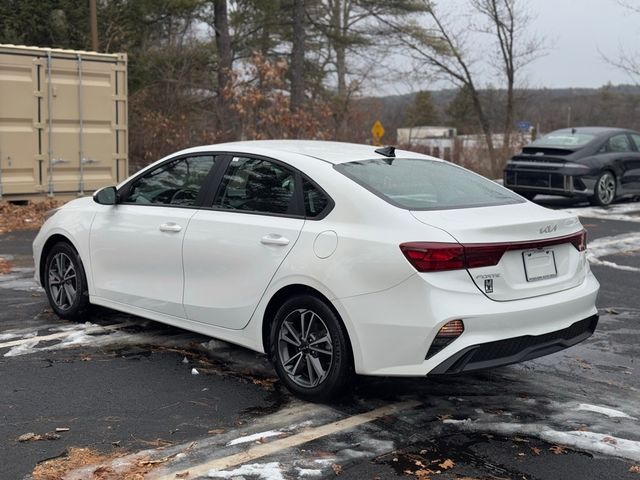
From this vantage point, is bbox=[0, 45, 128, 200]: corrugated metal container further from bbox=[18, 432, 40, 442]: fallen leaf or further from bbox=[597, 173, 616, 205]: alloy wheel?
bbox=[18, 432, 40, 442]: fallen leaf

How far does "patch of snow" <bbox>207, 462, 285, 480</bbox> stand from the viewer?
12.2 ft

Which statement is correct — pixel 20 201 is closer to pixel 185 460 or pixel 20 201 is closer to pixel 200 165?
pixel 200 165

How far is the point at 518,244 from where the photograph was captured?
448 cm

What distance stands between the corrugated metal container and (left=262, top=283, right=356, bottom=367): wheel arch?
9854mm

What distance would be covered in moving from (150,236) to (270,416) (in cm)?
184

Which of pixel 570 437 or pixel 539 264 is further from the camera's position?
pixel 539 264

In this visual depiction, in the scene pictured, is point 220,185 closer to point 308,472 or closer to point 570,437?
point 308,472

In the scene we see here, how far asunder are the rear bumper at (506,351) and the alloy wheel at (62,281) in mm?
3484

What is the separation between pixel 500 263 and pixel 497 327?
36cm

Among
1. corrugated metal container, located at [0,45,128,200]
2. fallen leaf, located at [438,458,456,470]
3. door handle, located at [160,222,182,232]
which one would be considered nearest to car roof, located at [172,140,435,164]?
door handle, located at [160,222,182,232]

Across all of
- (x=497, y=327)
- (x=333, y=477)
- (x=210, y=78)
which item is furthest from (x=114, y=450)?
(x=210, y=78)

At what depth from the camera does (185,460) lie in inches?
154

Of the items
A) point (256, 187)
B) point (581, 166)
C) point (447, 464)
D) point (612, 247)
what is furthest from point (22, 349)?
point (581, 166)

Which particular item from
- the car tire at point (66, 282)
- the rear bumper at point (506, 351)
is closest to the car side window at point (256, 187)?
the rear bumper at point (506, 351)
